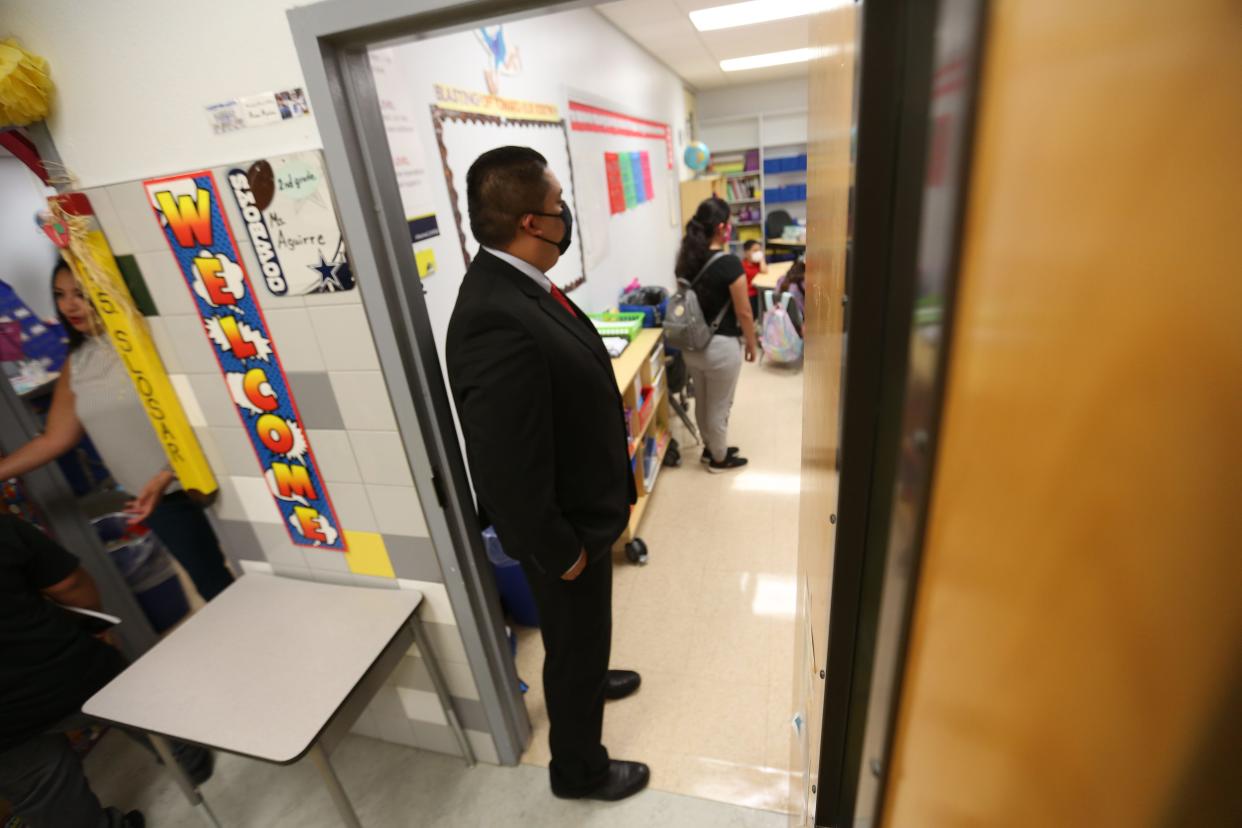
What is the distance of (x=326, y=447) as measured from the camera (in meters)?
1.50

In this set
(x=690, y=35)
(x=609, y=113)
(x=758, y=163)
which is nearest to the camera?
(x=609, y=113)

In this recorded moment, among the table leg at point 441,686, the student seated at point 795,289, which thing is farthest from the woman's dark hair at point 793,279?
the table leg at point 441,686

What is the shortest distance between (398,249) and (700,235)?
2.01 metres

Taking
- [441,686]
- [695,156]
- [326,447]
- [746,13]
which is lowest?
[441,686]

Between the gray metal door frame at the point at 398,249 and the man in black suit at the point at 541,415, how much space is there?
151 millimetres

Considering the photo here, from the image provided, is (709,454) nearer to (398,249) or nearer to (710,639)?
(710,639)

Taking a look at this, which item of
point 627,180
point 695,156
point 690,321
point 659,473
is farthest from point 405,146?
point 695,156

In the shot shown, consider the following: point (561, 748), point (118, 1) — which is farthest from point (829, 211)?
point (561, 748)

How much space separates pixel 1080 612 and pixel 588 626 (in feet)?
4.53

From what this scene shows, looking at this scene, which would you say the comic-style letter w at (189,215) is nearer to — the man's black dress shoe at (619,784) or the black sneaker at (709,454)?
the man's black dress shoe at (619,784)

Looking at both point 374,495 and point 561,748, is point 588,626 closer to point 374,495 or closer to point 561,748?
point 561,748

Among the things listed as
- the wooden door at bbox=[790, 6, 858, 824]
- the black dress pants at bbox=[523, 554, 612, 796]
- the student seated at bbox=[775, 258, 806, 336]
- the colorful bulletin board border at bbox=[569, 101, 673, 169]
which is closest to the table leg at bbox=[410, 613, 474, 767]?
the black dress pants at bbox=[523, 554, 612, 796]

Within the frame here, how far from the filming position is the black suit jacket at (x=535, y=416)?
1.18m

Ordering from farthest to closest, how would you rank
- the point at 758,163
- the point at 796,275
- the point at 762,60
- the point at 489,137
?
1. the point at 758,163
2. the point at 762,60
3. the point at 796,275
4. the point at 489,137
